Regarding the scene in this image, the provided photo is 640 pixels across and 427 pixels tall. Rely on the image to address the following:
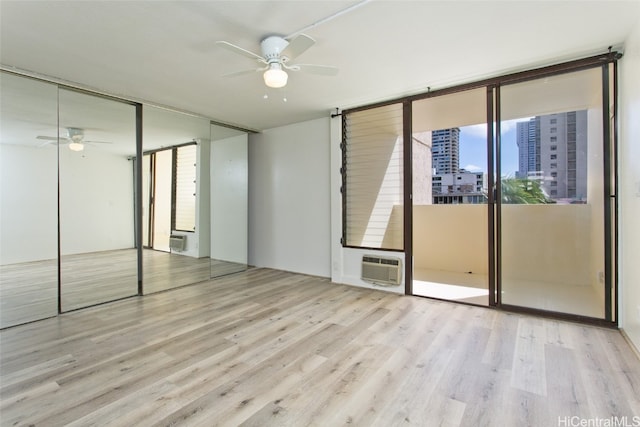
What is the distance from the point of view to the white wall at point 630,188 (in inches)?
93.2

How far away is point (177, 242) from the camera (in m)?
4.83

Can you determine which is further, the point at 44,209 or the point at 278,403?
the point at 44,209

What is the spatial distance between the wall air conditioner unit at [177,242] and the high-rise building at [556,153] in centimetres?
479

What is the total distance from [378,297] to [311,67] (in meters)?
2.81

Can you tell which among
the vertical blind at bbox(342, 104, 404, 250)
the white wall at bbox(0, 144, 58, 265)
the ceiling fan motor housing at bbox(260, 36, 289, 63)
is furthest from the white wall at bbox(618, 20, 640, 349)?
the white wall at bbox(0, 144, 58, 265)

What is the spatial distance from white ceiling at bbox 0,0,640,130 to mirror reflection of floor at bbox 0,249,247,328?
2104 mm

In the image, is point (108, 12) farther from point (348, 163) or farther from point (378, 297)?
point (378, 297)

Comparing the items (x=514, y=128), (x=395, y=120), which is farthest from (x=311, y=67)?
(x=514, y=128)

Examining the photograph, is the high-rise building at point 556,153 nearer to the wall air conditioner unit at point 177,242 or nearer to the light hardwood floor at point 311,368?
the light hardwood floor at point 311,368

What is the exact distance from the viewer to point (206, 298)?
3.83 meters

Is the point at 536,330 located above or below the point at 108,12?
below

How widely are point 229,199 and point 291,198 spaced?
1154 millimetres

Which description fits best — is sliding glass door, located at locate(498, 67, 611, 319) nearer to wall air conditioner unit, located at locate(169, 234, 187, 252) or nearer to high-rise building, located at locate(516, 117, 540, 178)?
high-rise building, located at locate(516, 117, 540, 178)

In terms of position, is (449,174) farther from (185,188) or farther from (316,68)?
(185,188)
